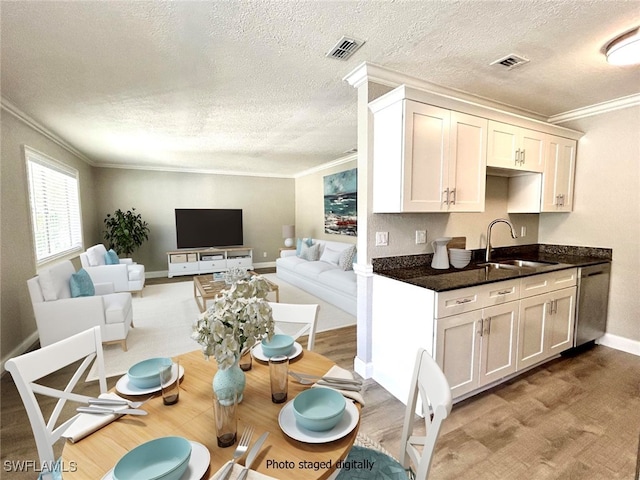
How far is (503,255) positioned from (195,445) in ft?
11.3

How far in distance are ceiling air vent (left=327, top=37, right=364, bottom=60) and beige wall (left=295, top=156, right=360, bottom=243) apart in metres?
3.86

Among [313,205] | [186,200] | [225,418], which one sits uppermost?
[186,200]

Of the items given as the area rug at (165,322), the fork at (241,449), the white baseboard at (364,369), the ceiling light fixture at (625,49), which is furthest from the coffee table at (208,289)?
the ceiling light fixture at (625,49)

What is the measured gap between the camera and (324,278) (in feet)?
15.4

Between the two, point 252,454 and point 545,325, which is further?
point 545,325

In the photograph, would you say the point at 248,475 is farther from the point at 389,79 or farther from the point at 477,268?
the point at 389,79

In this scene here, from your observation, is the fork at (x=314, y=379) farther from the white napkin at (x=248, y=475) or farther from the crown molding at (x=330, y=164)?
the crown molding at (x=330, y=164)

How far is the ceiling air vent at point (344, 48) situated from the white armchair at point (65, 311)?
312 centimetres

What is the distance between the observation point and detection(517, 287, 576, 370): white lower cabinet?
2.41 metres

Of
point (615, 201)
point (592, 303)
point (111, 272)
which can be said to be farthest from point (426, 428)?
point (111, 272)

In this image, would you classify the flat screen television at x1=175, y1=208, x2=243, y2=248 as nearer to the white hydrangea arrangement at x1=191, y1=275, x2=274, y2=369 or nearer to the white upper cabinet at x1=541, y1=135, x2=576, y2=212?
the white upper cabinet at x1=541, y1=135, x2=576, y2=212

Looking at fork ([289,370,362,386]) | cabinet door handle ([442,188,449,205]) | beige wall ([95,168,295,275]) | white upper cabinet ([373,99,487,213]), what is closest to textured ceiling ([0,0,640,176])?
white upper cabinet ([373,99,487,213])

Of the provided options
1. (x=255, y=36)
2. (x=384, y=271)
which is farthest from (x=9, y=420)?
(x=255, y=36)

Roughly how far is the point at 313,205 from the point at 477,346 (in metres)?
5.62
